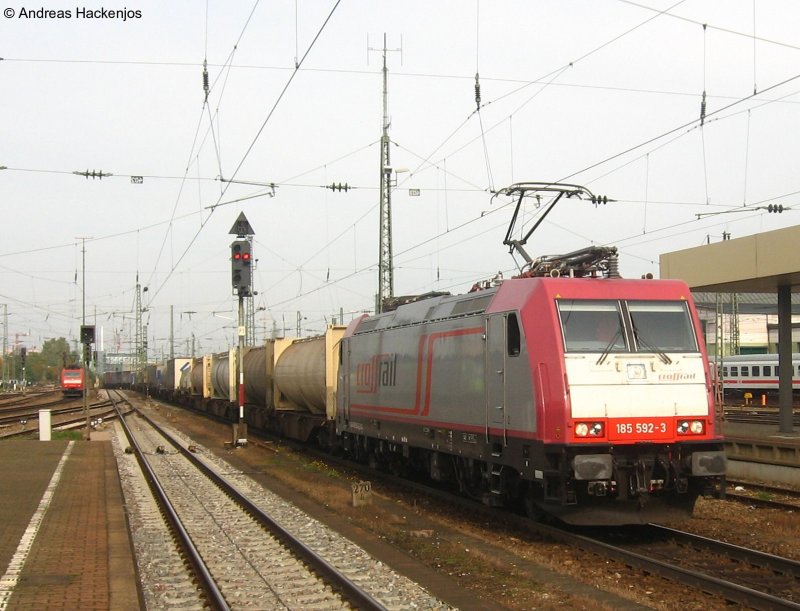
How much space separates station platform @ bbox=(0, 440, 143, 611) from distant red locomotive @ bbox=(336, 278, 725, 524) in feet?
16.6

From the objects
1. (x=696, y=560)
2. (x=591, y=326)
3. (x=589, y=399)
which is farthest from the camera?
(x=591, y=326)

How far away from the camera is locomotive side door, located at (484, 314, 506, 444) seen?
12422 millimetres

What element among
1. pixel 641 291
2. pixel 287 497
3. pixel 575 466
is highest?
pixel 641 291

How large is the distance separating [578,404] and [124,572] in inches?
219

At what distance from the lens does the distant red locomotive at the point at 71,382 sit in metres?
77.2

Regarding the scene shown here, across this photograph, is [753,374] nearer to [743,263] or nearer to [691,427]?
[743,263]

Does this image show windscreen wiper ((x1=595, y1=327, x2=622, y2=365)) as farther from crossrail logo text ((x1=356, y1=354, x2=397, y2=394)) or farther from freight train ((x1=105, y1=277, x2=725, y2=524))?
crossrail logo text ((x1=356, y1=354, x2=397, y2=394))

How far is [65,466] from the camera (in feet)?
69.0

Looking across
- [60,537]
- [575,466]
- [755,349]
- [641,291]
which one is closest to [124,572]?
[60,537]

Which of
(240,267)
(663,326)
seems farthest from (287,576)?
(240,267)

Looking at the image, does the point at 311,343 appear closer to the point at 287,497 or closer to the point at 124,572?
the point at 287,497

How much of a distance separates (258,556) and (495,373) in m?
4.01

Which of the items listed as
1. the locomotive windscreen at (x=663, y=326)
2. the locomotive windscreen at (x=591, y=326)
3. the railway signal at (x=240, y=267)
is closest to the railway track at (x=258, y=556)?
the locomotive windscreen at (x=591, y=326)

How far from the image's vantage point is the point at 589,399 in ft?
36.8
